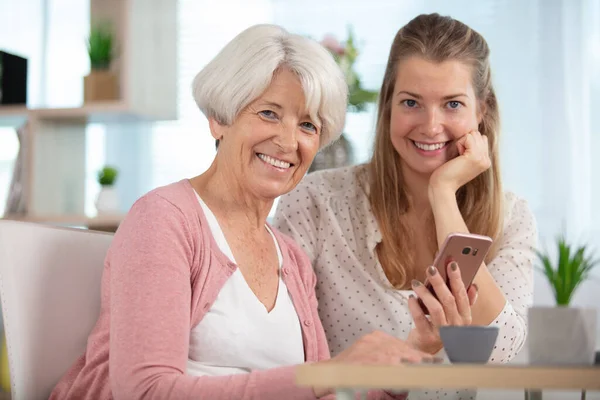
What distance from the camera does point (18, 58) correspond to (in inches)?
155

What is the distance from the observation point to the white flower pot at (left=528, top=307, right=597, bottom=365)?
3.43 ft

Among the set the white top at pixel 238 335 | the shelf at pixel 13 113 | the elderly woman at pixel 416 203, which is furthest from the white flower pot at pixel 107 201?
the white top at pixel 238 335

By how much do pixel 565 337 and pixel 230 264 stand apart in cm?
66

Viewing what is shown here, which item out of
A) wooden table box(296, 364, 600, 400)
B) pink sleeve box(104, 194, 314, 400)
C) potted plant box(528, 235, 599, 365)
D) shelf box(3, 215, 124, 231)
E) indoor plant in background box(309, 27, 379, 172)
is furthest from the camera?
shelf box(3, 215, 124, 231)

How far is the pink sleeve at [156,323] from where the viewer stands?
119 centimetres

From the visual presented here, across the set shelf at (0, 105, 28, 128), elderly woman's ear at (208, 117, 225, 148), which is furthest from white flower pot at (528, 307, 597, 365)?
shelf at (0, 105, 28, 128)

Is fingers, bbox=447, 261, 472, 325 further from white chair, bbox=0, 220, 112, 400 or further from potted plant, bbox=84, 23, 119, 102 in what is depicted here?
potted plant, bbox=84, 23, 119, 102

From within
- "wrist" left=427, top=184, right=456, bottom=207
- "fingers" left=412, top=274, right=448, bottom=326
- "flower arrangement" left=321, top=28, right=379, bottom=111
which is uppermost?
"flower arrangement" left=321, top=28, right=379, bottom=111

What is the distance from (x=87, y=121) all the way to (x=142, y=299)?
2753mm

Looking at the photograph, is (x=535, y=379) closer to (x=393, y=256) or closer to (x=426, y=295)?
(x=426, y=295)

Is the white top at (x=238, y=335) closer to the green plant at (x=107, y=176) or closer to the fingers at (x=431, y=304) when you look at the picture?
the fingers at (x=431, y=304)

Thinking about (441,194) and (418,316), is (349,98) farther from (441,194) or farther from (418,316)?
(418,316)

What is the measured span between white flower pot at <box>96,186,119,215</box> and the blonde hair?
6.31 feet

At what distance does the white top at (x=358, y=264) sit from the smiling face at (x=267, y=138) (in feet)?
1.36
